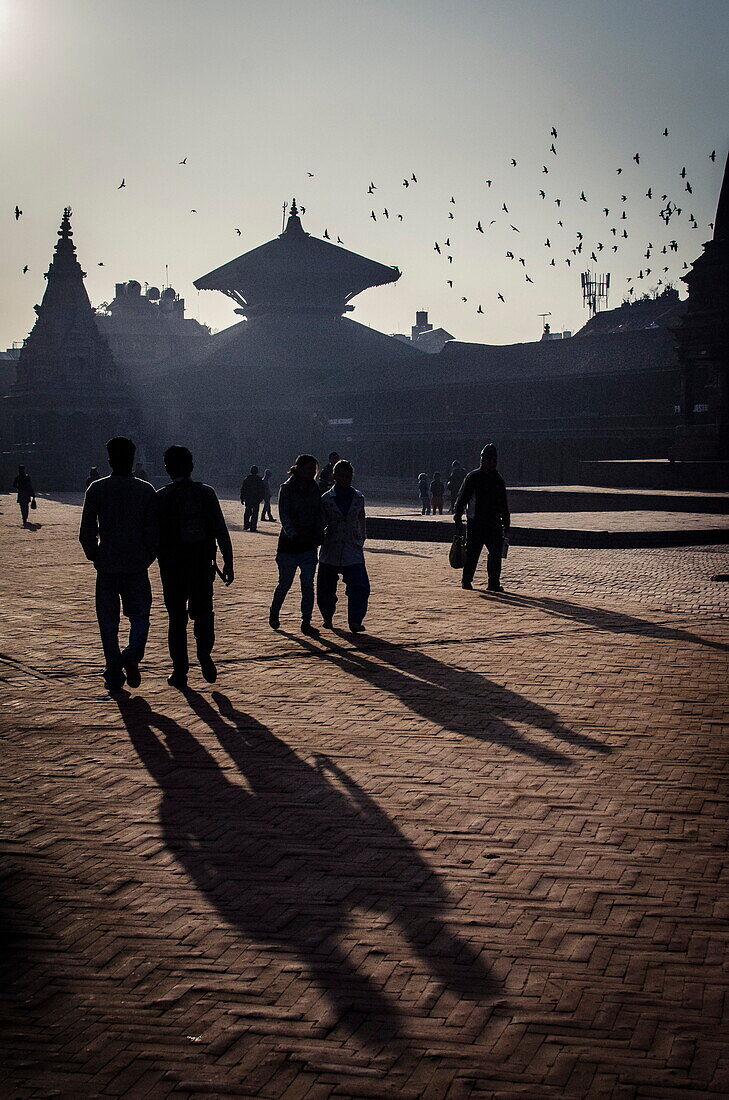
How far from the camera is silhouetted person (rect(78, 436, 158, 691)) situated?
7633 millimetres

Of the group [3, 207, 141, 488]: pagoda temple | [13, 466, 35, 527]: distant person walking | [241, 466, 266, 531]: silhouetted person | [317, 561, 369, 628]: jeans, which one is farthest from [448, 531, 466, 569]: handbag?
[3, 207, 141, 488]: pagoda temple

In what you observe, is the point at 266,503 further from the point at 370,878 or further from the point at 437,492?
the point at 370,878

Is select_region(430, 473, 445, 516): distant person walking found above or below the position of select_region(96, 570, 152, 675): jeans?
above

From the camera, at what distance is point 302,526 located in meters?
9.83

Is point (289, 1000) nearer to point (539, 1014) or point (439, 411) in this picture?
point (539, 1014)

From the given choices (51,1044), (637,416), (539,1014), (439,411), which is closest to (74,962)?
(51,1044)

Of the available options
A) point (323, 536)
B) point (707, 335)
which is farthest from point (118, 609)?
point (707, 335)

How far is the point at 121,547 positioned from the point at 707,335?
1205 inches

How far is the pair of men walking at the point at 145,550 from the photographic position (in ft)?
25.1

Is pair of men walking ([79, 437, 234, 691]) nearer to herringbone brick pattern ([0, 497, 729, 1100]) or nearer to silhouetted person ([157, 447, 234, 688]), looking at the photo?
silhouetted person ([157, 447, 234, 688])

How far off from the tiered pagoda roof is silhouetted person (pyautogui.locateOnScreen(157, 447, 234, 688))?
227 ft

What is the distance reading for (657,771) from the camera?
5676 millimetres

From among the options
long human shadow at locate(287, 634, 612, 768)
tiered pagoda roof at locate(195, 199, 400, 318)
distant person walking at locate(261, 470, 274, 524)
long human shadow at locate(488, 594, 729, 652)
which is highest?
tiered pagoda roof at locate(195, 199, 400, 318)

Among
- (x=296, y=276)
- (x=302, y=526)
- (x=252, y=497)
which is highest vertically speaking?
(x=296, y=276)
